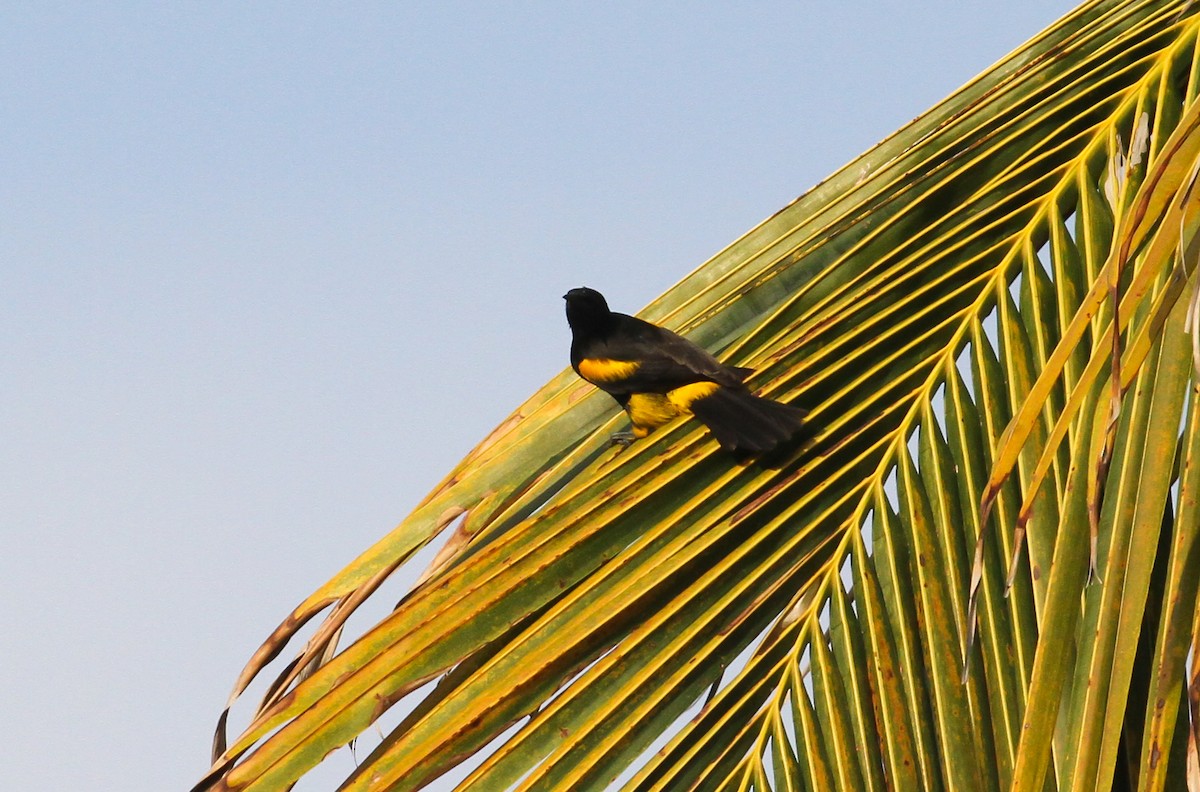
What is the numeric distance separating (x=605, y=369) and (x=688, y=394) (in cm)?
26

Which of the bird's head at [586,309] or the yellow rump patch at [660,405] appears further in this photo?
the bird's head at [586,309]

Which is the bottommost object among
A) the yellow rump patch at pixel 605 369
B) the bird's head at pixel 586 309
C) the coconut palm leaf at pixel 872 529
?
the coconut palm leaf at pixel 872 529

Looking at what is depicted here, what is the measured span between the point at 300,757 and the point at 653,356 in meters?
1.90

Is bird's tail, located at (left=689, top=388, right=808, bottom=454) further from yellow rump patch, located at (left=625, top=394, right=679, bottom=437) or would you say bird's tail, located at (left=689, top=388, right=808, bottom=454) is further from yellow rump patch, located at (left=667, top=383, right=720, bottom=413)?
yellow rump patch, located at (left=625, top=394, right=679, bottom=437)

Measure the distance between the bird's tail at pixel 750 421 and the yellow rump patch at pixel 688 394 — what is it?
0.21m

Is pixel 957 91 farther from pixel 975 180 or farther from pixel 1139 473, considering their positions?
pixel 1139 473

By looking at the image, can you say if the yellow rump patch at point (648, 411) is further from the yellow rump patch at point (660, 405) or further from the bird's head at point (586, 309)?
the bird's head at point (586, 309)

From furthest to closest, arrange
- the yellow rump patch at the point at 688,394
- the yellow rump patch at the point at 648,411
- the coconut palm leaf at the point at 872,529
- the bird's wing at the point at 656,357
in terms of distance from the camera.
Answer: the bird's wing at the point at 656,357 < the yellow rump patch at the point at 648,411 < the yellow rump patch at the point at 688,394 < the coconut palm leaf at the point at 872,529

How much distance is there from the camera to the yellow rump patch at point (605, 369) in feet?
10.8

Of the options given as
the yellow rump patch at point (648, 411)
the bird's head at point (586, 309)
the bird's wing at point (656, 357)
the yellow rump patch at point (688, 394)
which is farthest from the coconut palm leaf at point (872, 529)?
the bird's head at point (586, 309)

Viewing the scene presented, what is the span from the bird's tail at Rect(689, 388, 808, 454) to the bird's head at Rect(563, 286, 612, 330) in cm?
171

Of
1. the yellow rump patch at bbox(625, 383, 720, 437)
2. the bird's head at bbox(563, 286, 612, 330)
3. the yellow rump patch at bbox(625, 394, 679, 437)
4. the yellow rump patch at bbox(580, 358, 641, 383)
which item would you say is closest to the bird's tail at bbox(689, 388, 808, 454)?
the yellow rump patch at bbox(625, 383, 720, 437)

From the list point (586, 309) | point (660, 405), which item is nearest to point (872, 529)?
point (660, 405)

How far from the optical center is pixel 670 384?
3.72m
